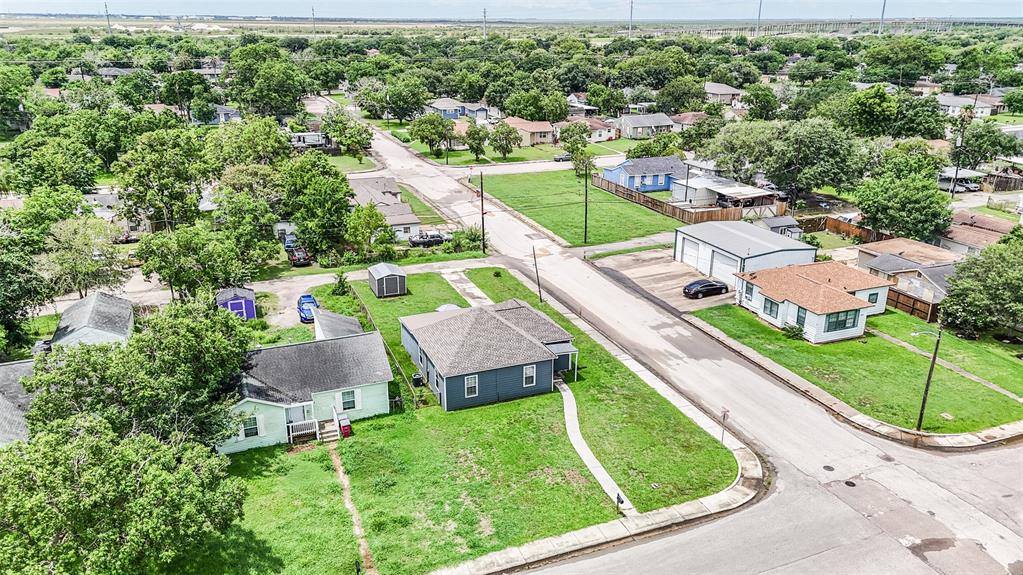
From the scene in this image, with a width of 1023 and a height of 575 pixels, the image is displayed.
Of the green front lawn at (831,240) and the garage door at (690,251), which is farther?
the green front lawn at (831,240)

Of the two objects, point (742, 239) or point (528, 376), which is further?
point (742, 239)

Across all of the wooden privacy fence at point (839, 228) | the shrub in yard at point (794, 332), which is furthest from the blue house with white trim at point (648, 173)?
the shrub in yard at point (794, 332)

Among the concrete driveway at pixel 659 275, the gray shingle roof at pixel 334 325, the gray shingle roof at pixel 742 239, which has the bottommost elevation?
the concrete driveway at pixel 659 275

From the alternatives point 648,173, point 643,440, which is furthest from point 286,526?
point 648,173

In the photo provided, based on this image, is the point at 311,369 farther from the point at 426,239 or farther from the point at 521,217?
the point at 521,217

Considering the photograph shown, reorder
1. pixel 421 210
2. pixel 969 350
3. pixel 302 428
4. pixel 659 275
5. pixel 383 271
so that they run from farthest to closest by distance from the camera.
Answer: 1. pixel 421 210
2. pixel 659 275
3. pixel 383 271
4. pixel 969 350
5. pixel 302 428

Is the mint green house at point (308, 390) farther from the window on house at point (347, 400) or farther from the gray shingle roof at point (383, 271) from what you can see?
the gray shingle roof at point (383, 271)

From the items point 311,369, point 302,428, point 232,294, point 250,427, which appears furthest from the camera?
point 232,294
